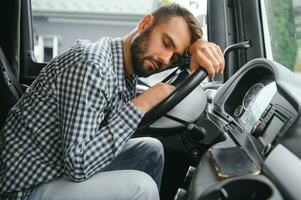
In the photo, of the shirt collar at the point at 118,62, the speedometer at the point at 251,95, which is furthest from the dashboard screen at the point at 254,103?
the shirt collar at the point at 118,62

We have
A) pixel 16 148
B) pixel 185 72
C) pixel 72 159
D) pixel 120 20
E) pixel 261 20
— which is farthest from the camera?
pixel 120 20

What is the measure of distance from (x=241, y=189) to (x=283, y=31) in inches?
51.8

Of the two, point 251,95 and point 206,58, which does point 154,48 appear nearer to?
point 206,58

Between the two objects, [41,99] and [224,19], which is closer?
[41,99]

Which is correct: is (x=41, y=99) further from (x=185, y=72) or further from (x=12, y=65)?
(x=12, y=65)

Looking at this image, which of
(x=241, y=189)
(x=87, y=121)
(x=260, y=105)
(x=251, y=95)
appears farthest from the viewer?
(x=251, y=95)

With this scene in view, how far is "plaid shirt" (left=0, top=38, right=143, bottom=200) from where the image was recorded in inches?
44.0

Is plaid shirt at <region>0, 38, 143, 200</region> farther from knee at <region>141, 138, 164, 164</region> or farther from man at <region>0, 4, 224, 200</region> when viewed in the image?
knee at <region>141, 138, 164, 164</region>

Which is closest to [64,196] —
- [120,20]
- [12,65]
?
[12,65]

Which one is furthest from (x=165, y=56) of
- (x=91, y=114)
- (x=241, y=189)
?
(x=241, y=189)

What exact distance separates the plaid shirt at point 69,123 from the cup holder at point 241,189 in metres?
0.40

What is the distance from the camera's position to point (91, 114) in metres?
1.11

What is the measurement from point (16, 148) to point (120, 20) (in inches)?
118

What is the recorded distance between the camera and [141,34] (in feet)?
4.38
